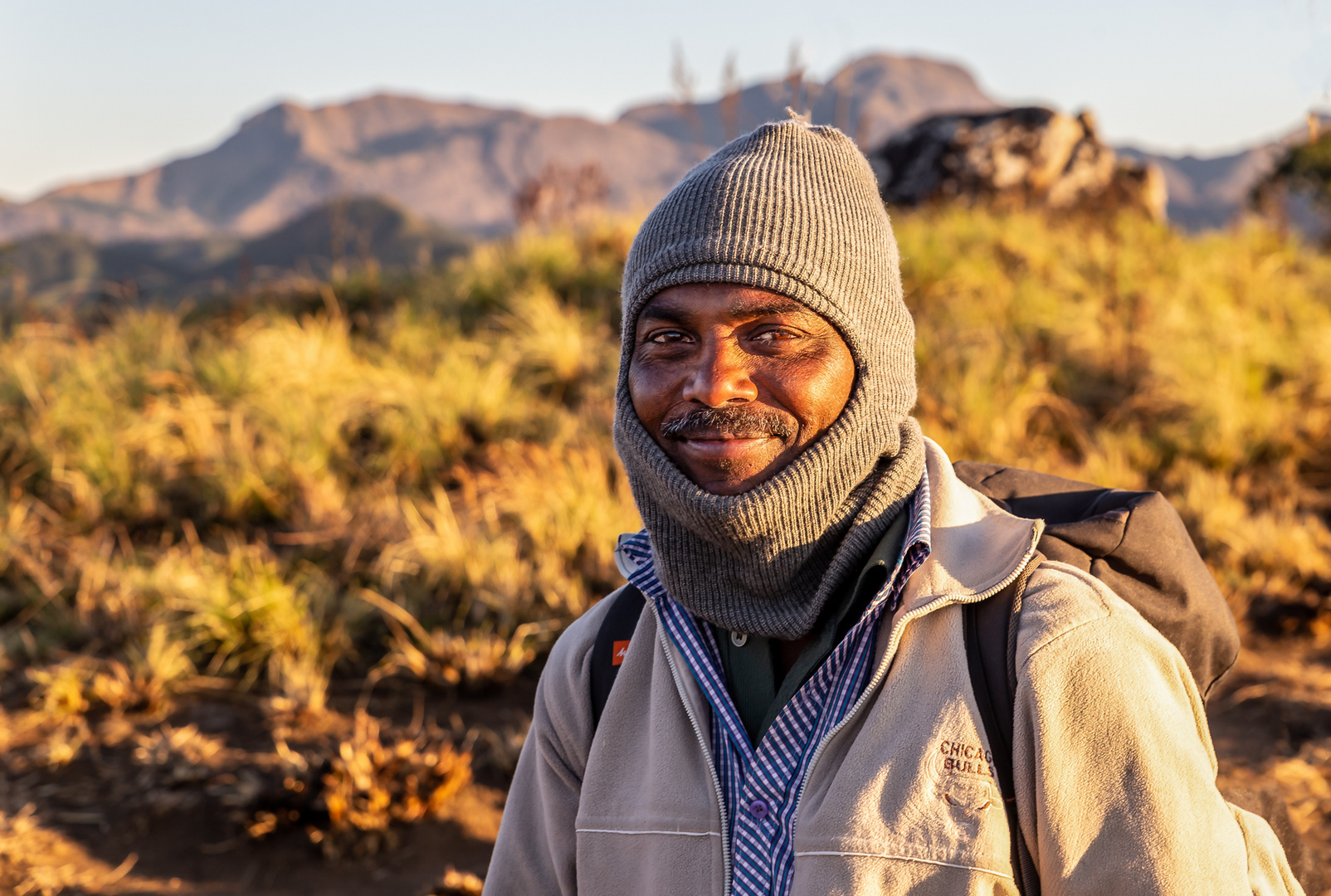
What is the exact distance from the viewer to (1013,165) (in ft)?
44.3

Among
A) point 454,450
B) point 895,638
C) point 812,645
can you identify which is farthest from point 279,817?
point 454,450

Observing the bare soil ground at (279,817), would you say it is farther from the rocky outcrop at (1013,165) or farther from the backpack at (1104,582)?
the rocky outcrop at (1013,165)

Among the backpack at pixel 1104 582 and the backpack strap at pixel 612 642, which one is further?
the backpack strap at pixel 612 642

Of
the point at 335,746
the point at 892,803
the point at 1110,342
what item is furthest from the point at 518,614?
the point at 1110,342

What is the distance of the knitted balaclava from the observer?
5.43 feet

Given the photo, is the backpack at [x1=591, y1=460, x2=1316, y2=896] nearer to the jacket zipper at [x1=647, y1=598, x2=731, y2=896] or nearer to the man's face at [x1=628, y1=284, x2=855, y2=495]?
the jacket zipper at [x1=647, y1=598, x2=731, y2=896]

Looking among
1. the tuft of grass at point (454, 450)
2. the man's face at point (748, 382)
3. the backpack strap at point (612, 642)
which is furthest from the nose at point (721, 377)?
the tuft of grass at point (454, 450)

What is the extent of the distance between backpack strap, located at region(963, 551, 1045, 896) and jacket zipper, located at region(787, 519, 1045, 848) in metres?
0.03

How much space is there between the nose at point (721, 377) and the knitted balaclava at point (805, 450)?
12 cm

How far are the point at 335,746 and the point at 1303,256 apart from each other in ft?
36.8

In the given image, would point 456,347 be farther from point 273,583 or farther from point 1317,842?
point 1317,842

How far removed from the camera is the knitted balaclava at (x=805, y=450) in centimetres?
166

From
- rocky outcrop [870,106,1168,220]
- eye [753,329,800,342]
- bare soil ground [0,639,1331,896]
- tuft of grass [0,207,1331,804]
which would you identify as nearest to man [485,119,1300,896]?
eye [753,329,800,342]

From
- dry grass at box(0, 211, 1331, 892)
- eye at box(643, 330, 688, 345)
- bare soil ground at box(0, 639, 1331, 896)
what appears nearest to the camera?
eye at box(643, 330, 688, 345)
